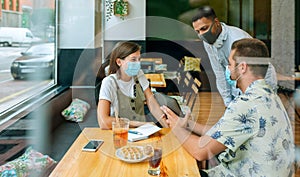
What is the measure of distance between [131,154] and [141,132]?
0.34 meters

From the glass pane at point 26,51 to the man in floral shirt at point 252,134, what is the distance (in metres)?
1.37

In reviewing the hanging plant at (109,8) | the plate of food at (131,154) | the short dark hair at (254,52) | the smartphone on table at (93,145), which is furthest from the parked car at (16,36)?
the hanging plant at (109,8)

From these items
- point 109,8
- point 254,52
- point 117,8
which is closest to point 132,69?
point 254,52

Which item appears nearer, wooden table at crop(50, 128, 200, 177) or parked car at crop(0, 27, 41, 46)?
wooden table at crop(50, 128, 200, 177)

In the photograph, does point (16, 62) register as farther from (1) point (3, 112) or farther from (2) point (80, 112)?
(2) point (80, 112)

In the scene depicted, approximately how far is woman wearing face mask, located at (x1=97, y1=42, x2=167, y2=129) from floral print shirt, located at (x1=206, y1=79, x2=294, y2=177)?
0.69m

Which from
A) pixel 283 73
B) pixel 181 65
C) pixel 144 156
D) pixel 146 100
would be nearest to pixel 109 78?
pixel 146 100

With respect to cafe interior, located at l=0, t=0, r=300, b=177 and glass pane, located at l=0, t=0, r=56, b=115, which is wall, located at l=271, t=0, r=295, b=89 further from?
glass pane, located at l=0, t=0, r=56, b=115

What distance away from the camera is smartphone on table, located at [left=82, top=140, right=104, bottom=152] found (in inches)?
57.9

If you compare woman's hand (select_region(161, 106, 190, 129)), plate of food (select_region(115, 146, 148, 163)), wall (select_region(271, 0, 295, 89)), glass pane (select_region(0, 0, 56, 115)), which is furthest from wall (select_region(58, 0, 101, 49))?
plate of food (select_region(115, 146, 148, 163))

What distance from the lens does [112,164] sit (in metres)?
1.31

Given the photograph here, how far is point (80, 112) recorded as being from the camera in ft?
9.92

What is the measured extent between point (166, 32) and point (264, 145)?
17.0 feet

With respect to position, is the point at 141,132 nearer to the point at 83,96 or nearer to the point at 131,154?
the point at 131,154
